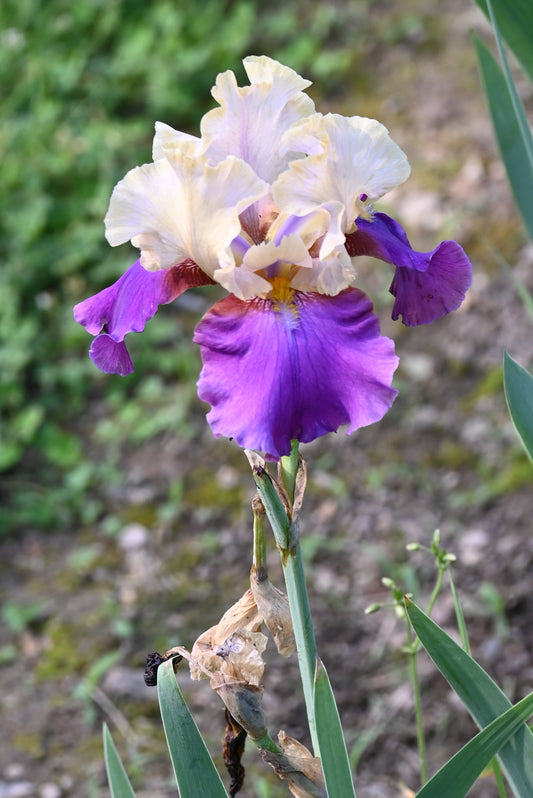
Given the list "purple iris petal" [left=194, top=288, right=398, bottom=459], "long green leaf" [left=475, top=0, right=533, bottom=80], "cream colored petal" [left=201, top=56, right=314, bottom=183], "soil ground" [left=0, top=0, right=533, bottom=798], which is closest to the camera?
"purple iris petal" [left=194, top=288, right=398, bottom=459]

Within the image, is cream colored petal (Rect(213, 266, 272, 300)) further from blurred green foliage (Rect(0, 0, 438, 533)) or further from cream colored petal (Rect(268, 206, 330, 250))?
blurred green foliage (Rect(0, 0, 438, 533))

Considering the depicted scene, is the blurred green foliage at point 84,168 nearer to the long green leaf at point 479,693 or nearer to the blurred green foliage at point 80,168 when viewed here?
the blurred green foliage at point 80,168

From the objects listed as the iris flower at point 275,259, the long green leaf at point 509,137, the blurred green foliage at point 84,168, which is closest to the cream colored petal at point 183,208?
the iris flower at point 275,259

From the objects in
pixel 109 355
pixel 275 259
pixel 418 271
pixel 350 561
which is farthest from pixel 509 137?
pixel 350 561

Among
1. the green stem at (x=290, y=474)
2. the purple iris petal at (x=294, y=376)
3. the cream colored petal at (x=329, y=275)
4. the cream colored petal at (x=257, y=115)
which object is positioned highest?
the cream colored petal at (x=257, y=115)

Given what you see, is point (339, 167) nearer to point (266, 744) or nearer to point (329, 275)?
point (329, 275)

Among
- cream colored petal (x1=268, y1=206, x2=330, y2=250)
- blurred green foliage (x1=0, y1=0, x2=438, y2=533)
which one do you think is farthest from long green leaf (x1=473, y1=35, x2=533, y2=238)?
A: blurred green foliage (x1=0, y1=0, x2=438, y2=533)
